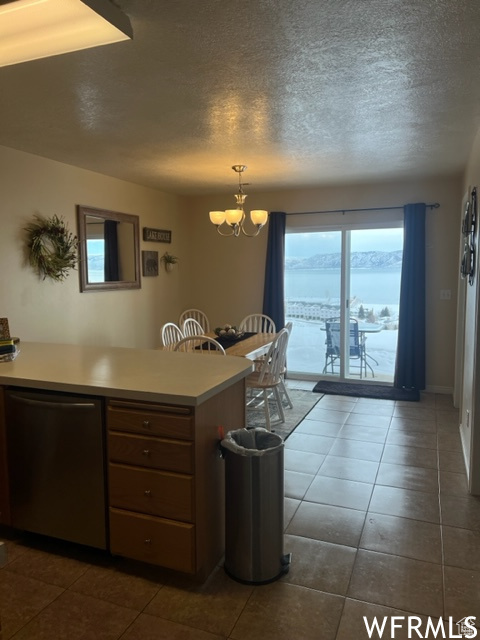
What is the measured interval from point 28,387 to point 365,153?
10.6 ft

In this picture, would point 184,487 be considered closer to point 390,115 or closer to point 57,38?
point 57,38

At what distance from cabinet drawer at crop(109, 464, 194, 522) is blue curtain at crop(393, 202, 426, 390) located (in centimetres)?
399

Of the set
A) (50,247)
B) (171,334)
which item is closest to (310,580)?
(171,334)

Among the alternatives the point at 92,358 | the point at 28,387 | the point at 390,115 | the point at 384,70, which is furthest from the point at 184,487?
→ the point at 390,115

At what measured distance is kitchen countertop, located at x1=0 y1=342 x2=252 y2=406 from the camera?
206 centimetres

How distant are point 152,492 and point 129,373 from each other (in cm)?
60

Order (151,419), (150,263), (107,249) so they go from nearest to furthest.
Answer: (151,419), (107,249), (150,263)

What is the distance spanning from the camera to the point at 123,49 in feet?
6.91

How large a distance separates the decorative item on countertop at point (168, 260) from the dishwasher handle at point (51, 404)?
370cm

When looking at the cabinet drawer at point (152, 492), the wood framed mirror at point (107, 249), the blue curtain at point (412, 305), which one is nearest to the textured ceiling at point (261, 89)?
the wood framed mirror at point (107, 249)

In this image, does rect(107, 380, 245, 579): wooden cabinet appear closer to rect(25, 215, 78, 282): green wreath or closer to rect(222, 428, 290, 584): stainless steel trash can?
rect(222, 428, 290, 584): stainless steel trash can

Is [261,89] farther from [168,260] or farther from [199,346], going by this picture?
[168,260]

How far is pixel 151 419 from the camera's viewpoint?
6.71ft

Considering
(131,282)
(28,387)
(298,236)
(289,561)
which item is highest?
(298,236)
